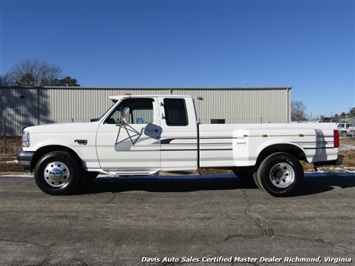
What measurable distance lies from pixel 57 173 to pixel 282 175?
15.3 ft

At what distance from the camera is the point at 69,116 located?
3591 cm

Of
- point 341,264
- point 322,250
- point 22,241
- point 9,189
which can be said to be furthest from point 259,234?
point 9,189

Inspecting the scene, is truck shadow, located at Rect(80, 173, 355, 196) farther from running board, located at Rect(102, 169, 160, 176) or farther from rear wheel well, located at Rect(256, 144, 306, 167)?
rear wheel well, located at Rect(256, 144, 306, 167)

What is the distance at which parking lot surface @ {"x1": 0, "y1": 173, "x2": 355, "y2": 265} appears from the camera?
401 centimetres

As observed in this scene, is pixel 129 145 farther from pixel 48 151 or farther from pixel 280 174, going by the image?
pixel 280 174

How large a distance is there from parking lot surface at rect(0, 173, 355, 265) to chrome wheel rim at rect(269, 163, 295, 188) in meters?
0.34

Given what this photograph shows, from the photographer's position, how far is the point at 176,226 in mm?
5133

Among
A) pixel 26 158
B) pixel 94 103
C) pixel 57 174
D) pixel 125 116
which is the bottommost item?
pixel 57 174

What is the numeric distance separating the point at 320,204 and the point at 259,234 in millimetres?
2336

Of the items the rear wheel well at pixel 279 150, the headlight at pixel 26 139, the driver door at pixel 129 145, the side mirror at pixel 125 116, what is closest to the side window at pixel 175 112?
the driver door at pixel 129 145

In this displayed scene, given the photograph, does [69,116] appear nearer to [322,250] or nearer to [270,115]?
[270,115]

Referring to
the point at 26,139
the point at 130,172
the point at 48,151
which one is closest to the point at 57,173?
the point at 48,151

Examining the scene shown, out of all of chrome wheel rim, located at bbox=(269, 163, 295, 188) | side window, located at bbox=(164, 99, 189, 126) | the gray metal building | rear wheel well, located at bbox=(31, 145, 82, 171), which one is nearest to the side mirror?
side window, located at bbox=(164, 99, 189, 126)

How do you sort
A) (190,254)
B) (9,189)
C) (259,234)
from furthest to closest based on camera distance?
(9,189)
(259,234)
(190,254)
